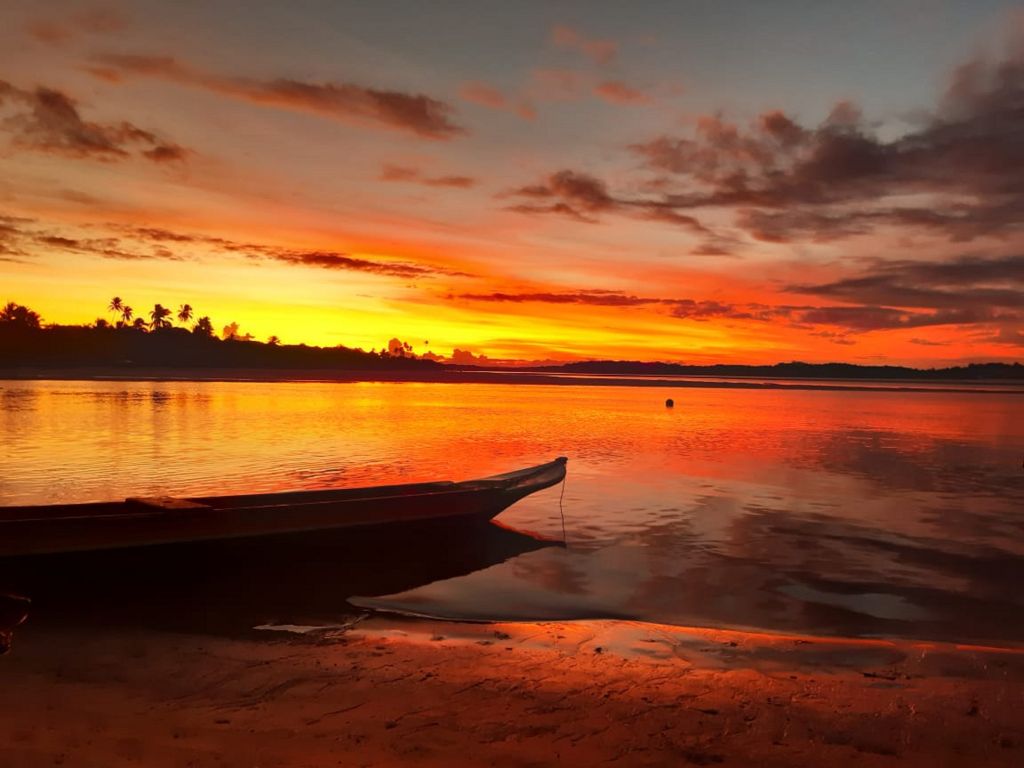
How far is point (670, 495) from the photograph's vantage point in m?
21.1

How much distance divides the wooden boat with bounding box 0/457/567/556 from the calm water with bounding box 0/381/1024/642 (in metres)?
1.16

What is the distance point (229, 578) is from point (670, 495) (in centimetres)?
1388

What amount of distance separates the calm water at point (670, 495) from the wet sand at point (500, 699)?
1.62 m

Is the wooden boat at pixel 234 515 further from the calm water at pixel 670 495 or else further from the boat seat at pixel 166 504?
the calm water at pixel 670 495

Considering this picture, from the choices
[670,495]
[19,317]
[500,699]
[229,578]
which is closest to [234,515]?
[229,578]

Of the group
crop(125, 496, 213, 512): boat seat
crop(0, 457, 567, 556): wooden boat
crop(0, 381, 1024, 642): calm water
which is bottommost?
crop(0, 381, 1024, 642): calm water

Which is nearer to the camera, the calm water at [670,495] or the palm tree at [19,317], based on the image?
the calm water at [670,495]

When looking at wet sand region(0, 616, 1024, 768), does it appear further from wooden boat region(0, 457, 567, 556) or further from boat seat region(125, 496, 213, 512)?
boat seat region(125, 496, 213, 512)

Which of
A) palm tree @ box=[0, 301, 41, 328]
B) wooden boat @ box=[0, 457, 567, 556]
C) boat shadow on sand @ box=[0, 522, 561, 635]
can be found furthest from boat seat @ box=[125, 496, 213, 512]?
palm tree @ box=[0, 301, 41, 328]

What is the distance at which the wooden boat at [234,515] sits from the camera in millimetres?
10062

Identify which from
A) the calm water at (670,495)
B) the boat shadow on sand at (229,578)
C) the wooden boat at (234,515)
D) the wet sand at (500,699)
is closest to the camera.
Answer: the wet sand at (500,699)

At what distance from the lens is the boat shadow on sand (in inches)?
383

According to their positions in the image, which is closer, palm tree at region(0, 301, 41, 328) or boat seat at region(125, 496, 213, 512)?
boat seat at region(125, 496, 213, 512)

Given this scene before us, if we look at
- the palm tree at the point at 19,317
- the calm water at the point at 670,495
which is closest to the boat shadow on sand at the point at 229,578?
the calm water at the point at 670,495
